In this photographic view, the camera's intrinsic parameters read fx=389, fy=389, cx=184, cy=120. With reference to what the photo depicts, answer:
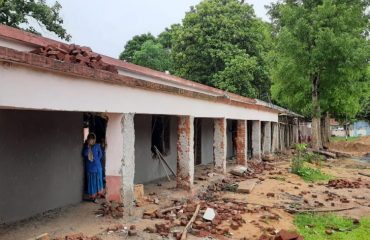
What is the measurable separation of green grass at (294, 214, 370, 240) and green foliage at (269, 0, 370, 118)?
50.2ft

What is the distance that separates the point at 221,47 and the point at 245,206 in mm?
18799

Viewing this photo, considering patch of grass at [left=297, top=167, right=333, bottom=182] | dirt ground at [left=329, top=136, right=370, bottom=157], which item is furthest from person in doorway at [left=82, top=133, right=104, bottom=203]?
dirt ground at [left=329, top=136, right=370, bottom=157]

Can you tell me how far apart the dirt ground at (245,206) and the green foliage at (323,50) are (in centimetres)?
893

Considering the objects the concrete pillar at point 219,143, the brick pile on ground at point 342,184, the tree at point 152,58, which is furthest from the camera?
the tree at point 152,58

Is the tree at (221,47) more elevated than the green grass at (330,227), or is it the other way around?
the tree at (221,47)

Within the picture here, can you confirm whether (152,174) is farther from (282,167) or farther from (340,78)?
(340,78)

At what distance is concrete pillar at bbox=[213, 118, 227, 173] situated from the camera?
13.7 m

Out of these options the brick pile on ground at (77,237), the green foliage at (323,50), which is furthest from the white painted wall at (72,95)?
the green foliage at (323,50)

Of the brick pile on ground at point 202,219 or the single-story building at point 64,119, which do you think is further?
the brick pile on ground at point 202,219

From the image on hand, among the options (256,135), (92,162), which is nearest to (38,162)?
(92,162)

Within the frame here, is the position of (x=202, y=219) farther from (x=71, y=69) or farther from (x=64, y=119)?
(x=71, y=69)

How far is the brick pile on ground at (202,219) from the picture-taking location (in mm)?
7488

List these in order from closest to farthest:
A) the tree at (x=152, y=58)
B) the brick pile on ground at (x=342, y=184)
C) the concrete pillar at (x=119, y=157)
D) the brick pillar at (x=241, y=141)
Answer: the concrete pillar at (x=119, y=157)
the brick pile on ground at (x=342, y=184)
the brick pillar at (x=241, y=141)
the tree at (x=152, y=58)

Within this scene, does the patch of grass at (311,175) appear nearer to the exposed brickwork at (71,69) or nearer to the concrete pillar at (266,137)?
the concrete pillar at (266,137)
